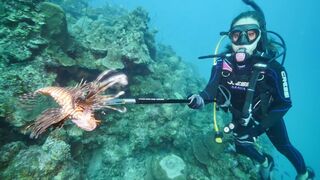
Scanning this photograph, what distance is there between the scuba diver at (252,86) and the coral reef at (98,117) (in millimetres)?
1544

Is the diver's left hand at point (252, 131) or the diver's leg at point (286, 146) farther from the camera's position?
the diver's leg at point (286, 146)

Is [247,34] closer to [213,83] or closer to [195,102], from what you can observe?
[213,83]

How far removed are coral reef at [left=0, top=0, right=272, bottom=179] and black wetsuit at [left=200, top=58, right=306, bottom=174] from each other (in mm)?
1467

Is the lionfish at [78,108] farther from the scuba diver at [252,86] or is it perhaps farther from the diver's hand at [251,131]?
the diver's hand at [251,131]

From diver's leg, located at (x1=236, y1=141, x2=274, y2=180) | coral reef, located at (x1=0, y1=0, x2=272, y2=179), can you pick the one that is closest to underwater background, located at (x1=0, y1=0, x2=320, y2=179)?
coral reef, located at (x1=0, y1=0, x2=272, y2=179)

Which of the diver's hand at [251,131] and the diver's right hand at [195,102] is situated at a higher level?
the diver's right hand at [195,102]

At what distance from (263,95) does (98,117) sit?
340 cm

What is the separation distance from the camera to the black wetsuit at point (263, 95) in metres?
4.45

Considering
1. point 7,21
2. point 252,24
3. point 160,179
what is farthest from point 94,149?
point 252,24

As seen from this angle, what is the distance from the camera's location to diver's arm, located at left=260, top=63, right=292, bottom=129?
439 centimetres

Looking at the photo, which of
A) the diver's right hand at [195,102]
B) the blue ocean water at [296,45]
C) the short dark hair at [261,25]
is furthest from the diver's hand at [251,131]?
the blue ocean water at [296,45]

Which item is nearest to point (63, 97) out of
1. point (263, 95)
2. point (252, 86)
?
point (252, 86)

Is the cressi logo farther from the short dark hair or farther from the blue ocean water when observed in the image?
the blue ocean water

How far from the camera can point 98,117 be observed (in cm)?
573
